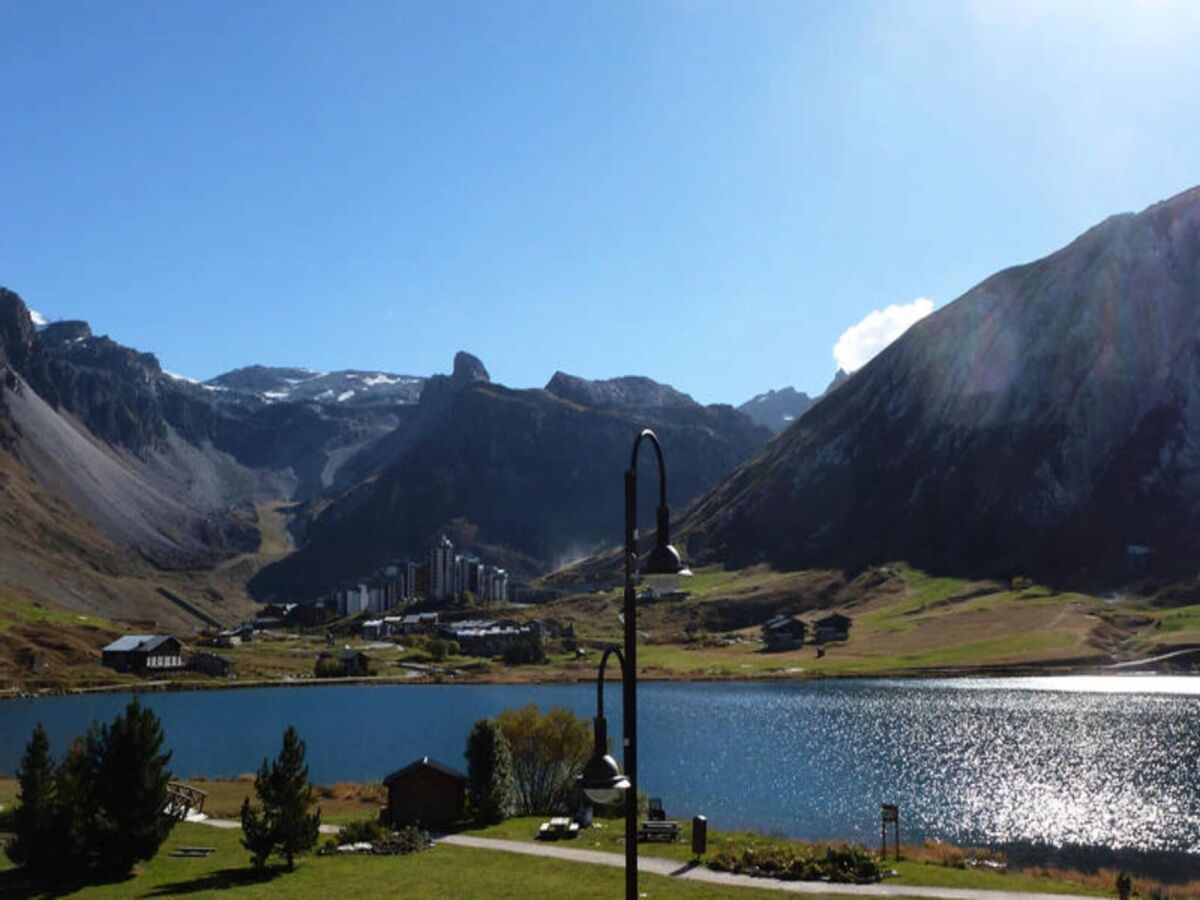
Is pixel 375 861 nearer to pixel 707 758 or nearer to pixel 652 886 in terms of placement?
pixel 652 886

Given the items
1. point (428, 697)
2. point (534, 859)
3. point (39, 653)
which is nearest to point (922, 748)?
point (534, 859)

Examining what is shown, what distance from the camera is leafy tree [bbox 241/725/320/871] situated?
137ft

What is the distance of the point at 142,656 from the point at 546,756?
155 meters

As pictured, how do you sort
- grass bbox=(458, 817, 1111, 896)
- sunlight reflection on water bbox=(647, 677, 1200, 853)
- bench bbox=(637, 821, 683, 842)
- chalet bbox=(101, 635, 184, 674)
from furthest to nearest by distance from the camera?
chalet bbox=(101, 635, 184, 674)
sunlight reflection on water bbox=(647, 677, 1200, 853)
bench bbox=(637, 821, 683, 842)
grass bbox=(458, 817, 1111, 896)

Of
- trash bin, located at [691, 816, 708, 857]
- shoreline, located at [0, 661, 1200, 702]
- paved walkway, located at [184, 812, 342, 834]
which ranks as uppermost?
trash bin, located at [691, 816, 708, 857]

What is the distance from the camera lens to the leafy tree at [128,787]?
4128cm

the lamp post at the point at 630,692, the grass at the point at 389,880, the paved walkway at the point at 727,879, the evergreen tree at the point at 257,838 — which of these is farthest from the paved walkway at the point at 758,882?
the lamp post at the point at 630,692

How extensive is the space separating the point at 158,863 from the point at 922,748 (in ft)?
226

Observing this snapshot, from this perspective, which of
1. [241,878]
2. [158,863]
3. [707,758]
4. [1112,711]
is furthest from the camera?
[1112,711]

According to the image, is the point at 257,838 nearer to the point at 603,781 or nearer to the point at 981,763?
the point at 603,781

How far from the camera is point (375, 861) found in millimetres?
43906

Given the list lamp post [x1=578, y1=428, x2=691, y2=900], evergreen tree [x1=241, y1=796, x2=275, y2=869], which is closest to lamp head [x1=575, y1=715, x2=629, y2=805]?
lamp post [x1=578, y1=428, x2=691, y2=900]

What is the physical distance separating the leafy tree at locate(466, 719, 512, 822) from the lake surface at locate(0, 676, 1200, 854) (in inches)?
546

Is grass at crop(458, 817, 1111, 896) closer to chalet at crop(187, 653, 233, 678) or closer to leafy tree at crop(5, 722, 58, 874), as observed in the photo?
leafy tree at crop(5, 722, 58, 874)
